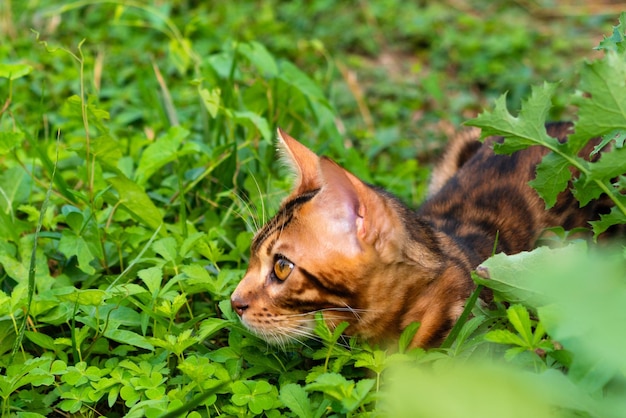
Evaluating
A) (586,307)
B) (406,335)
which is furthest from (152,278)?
(586,307)

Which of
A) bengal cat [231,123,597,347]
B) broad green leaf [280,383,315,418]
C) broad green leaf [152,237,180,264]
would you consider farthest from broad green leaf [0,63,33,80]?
broad green leaf [280,383,315,418]

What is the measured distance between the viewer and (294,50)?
17.6ft

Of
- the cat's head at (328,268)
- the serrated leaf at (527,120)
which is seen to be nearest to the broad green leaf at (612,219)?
the serrated leaf at (527,120)

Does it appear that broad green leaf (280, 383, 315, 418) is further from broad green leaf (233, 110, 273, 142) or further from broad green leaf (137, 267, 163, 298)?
broad green leaf (233, 110, 273, 142)

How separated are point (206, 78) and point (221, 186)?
0.61m

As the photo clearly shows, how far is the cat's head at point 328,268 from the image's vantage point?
2.37 meters

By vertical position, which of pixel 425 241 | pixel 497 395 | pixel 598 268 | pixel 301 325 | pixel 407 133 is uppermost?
pixel 598 268

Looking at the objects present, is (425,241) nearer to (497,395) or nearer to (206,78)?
(497,395)

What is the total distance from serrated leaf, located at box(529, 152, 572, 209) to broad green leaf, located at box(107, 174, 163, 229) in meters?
1.41

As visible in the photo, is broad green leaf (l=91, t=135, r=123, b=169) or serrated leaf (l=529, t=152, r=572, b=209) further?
broad green leaf (l=91, t=135, r=123, b=169)

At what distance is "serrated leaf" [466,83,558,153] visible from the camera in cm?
227

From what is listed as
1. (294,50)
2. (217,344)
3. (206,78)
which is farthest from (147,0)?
(217,344)

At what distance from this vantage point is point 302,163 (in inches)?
108

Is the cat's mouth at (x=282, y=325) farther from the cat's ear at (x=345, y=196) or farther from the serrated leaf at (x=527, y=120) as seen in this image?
the serrated leaf at (x=527, y=120)
